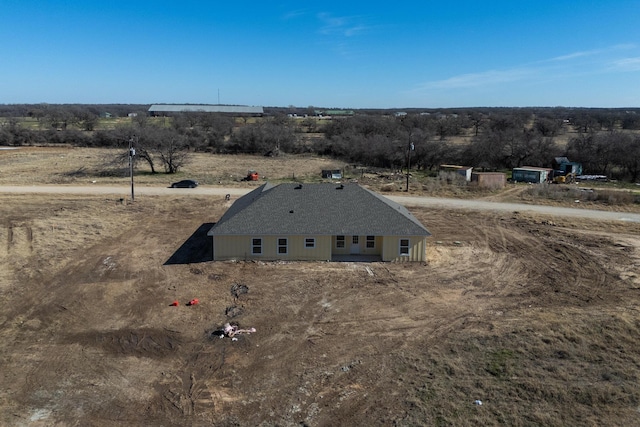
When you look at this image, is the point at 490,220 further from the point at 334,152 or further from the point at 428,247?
the point at 334,152

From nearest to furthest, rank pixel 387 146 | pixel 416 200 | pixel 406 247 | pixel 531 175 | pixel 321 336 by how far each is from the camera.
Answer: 1. pixel 321 336
2. pixel 406 247
3. pixel 416 200
4. pixel 531 175
5. pixel 387 146

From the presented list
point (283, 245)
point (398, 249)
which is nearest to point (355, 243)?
point (398, 249)

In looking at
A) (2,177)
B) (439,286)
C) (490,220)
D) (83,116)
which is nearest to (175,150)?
(2,177)

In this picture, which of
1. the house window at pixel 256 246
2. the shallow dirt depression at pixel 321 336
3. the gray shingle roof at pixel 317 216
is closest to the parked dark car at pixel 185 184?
the shallow dirt depression at pixel 321 336

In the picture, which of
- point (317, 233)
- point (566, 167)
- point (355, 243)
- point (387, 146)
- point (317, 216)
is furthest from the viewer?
point (387, 146)

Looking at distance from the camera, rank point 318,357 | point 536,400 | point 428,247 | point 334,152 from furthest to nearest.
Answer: point 334,152, point 428,247, point 318,357, point 536,400

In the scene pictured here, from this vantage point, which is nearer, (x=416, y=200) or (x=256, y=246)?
(x=256, y=246)

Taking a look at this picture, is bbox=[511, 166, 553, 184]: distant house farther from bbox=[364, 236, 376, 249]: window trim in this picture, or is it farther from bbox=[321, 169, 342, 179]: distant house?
bbox=[364, 236, 376, 249]: window trim

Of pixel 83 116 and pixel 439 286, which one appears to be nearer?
pixel 439 286

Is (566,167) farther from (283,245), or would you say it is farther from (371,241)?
(283,245)
